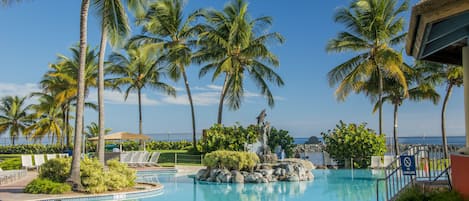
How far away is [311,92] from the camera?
3978 centimetres

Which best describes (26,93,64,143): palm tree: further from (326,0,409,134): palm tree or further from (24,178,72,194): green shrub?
(24,178,72,194): green shrub

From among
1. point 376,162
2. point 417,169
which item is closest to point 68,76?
point 376,162

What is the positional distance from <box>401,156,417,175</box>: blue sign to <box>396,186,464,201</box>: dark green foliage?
Result: 138cm

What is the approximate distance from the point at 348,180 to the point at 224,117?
11.3m

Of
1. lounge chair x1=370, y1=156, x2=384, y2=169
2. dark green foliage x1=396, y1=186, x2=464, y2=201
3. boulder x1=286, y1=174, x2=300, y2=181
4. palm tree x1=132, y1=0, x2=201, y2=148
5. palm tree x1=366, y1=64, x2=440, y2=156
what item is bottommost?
boulder x1=286, y1=174, x2=300, y2=181

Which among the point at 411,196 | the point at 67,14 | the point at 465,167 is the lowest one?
the point at 411,196

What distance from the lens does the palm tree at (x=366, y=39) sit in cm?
2234

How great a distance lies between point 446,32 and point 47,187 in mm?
11445

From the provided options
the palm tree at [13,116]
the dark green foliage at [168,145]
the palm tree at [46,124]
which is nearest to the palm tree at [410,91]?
the dark green foliage at [168,145]

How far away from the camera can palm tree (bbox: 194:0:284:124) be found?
82.4 feet

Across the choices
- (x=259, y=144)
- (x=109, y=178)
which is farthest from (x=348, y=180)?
(x=109, y=178)

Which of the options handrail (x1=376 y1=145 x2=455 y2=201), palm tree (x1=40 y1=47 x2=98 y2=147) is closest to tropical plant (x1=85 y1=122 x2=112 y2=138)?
palm tree (x1=40 y1=47 x2=98 y2=147)

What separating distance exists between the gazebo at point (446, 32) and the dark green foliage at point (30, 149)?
31.0m

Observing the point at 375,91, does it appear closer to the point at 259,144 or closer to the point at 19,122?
the point at 259,144
